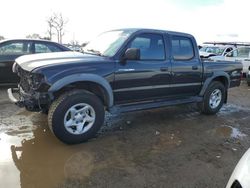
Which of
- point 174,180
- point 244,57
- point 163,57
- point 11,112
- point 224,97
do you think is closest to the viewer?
point 174,180

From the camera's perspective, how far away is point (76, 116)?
4.37 meters

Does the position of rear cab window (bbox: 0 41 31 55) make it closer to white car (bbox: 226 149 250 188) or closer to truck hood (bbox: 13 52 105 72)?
truck hood (bbox: 13 52 105 72)

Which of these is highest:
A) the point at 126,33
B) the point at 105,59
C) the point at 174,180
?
the point at 126,33

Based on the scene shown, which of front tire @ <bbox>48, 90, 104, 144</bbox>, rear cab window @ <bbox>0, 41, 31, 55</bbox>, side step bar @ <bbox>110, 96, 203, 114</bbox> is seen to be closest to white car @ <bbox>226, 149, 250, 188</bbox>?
front tire @ <bbox>48, 90, 104, 144</bbox>

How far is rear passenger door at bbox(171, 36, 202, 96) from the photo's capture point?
5676mm

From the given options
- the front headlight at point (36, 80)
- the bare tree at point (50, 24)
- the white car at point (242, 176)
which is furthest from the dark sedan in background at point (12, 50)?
the bare tree at point (50, 24)

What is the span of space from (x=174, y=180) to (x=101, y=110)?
172cm

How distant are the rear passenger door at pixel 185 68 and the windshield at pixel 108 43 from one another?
1209mm

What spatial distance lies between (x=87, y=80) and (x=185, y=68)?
244 cm

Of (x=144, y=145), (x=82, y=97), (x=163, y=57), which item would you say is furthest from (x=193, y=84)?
(x=82, y=97)

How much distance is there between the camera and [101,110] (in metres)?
4.57

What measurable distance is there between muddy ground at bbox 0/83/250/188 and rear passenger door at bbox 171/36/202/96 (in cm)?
72

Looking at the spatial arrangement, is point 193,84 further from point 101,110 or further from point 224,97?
point 101,110

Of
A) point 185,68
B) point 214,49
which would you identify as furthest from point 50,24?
point 185,68
